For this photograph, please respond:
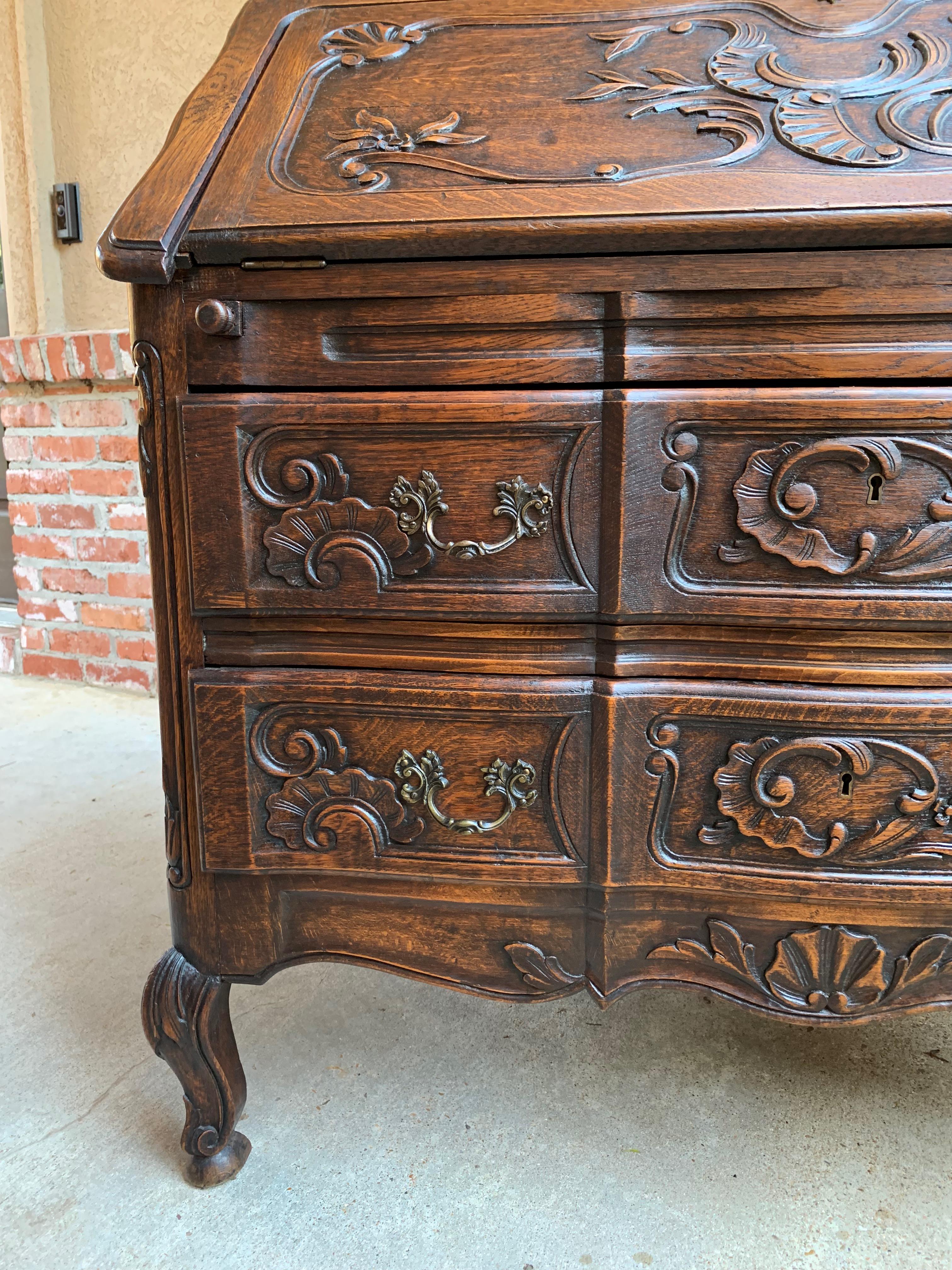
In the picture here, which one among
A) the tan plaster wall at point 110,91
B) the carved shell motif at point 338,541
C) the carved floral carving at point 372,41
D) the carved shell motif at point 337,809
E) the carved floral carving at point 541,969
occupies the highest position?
the tan plaster wall at point 110,91

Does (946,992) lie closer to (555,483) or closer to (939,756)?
(939,756)

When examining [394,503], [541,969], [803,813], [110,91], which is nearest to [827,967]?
[803,813]

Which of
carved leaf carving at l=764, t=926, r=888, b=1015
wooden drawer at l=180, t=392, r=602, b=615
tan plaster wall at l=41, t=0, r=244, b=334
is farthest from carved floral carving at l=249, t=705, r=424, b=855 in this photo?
tan plaster wall at l=41, t=0, r=244, b=334

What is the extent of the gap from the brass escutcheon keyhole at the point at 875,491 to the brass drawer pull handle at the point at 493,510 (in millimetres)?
274

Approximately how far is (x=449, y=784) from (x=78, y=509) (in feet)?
6.78

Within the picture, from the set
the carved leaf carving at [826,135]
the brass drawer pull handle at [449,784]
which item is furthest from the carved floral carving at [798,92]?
the brass drawer pull handle at [449,784]

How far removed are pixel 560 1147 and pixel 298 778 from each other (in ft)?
1.88

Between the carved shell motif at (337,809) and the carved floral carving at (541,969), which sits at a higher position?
the carved shell motif at (337,809)

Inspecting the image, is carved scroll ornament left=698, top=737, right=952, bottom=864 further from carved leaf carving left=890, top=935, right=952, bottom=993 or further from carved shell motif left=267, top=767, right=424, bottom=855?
carved shell motif left=267, top=767, right=424, bottom=855

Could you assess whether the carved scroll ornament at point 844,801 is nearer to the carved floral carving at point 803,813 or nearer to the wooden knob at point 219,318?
the carved floral carving at point 803,813

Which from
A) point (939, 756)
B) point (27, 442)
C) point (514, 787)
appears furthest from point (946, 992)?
point (27, 442)

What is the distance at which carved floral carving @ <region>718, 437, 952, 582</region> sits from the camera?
2.41 ft

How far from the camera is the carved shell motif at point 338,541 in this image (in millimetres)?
805

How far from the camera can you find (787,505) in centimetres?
75
